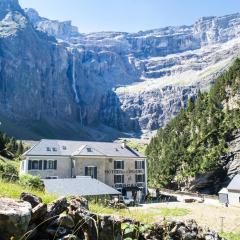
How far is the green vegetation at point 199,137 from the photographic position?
81625mm

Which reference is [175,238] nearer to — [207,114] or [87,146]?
[87,146]

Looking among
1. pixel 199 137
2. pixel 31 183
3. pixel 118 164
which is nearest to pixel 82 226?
pixel 31 183

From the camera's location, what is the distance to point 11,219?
5.27 metres

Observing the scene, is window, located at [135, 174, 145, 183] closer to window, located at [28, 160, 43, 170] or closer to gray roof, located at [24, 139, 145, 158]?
gray roof, located at [24, 139, 145, 158]

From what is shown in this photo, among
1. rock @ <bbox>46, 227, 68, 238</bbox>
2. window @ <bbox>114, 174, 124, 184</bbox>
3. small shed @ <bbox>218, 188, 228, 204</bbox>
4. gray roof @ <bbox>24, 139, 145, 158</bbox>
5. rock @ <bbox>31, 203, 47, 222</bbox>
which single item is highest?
gray roof @ <bbox>24, 139, 145, 158</bbox>

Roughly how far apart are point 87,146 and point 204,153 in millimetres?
27920

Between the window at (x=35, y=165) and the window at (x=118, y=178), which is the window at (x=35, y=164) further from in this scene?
the window at (x=118, y=178)

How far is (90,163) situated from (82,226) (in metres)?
62.5

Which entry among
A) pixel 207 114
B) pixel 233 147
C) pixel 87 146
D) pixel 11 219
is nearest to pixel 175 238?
pixel 11 219

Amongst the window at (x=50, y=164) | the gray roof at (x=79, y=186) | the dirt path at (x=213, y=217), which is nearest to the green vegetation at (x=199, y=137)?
the dirt path at (x=213, y=217)

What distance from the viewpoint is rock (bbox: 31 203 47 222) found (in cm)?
628

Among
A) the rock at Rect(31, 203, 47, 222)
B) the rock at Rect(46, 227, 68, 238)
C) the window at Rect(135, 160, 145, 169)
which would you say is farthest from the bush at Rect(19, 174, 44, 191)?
the window at Rect(135, 160, 145, 169)

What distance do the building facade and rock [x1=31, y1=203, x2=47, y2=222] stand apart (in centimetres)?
5709

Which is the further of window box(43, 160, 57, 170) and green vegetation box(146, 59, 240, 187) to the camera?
green vegetation box(146, 59, 240, 187)
